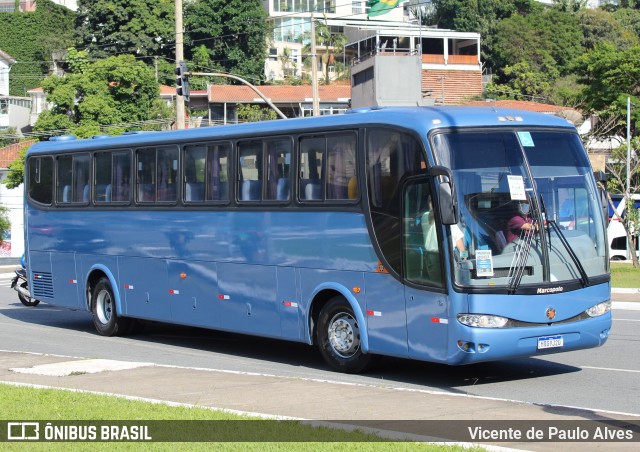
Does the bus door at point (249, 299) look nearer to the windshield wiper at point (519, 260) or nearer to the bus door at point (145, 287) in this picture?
the bus door at point (145, 287)

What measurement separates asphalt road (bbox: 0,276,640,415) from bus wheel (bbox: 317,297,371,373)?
19cm

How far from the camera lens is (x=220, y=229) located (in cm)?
1598

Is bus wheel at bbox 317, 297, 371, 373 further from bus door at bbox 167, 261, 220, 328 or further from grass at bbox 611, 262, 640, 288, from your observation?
grass at bbox 611, 262, 640, 288

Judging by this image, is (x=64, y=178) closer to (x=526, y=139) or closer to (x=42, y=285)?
(x=42, y=285)

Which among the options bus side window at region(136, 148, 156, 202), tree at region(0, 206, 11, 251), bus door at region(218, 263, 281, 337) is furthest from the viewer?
tree at region(0, 206, 11, 251)

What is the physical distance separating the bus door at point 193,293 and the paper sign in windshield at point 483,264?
5.61 m

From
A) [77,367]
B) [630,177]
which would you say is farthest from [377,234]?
[630,177]

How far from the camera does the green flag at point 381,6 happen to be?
358ft

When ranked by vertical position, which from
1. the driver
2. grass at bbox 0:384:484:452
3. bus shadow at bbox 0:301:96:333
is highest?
the driver

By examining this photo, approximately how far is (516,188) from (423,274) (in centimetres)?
150

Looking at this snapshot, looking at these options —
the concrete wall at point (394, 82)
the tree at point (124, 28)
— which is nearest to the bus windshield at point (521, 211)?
the concrete wall at point (394, 82)

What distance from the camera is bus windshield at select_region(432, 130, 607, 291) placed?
1180 cm

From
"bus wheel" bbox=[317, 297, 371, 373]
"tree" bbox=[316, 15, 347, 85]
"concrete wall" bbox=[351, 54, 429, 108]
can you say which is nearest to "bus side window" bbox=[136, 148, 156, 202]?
"bus wheel" bbox=[317, 297, 371, 373]

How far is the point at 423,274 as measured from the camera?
12.3m
